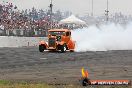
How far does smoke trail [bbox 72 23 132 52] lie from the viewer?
40.0 m

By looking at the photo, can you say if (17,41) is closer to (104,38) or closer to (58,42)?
(104,38)

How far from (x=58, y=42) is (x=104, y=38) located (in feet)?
28.2

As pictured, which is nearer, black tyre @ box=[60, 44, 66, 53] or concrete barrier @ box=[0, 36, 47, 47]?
black tyre @ box=[60, 44, 66, 53]

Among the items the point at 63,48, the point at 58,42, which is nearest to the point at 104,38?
the point at 58,42

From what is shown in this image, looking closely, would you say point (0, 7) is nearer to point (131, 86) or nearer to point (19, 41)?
point (19, 41)

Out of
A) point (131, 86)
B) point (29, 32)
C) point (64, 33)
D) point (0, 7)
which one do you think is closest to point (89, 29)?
point (64, 33)

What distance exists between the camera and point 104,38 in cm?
4181

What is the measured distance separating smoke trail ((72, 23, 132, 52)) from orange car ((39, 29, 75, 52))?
3267 millimetres

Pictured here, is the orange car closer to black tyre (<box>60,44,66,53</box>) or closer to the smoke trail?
black tyre (<box>60,44,66,53</box>)

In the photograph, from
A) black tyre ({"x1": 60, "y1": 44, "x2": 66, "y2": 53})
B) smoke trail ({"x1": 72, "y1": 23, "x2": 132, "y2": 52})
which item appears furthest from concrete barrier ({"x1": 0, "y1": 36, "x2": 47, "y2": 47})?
black tyre ({"x1": 60, "y1": 44, "x2": 66, "y2": 53})

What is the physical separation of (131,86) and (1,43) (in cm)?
3626

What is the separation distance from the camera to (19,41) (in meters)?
50.5

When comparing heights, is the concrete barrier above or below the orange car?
below

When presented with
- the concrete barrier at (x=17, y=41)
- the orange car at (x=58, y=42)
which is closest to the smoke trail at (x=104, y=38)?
the orange car at (x=58, y=42)
